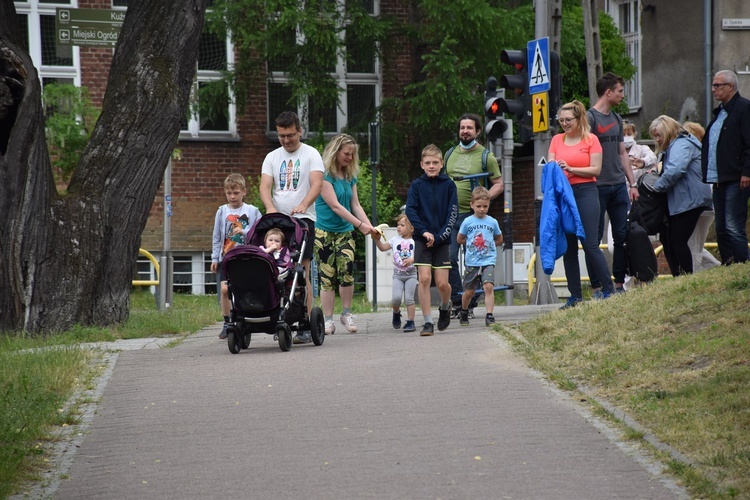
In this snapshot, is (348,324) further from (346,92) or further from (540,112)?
(346,92)

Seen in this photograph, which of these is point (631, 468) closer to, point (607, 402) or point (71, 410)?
point (607, 402)

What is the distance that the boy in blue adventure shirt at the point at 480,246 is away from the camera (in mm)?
12594

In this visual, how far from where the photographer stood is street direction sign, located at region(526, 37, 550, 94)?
15.5 m

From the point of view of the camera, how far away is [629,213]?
1341 centimetres

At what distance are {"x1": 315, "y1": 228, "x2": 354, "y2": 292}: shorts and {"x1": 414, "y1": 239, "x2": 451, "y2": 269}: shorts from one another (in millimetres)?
642

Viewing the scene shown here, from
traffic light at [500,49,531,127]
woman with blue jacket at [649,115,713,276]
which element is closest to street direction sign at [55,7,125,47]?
traffic light at [500,49,531,127]

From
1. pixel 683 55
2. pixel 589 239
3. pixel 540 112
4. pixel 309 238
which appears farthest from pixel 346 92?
pixel 309 238

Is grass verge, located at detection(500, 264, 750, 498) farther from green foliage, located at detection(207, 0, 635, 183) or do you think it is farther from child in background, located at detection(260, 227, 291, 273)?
green foliage, located at detection(207, 0, 635, 183)

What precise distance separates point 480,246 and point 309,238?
203cm

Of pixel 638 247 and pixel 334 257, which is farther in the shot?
pixel 638 247

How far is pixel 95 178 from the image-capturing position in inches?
506

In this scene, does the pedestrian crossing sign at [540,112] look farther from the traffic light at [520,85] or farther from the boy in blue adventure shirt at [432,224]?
the boy in blue adventure shirt at [432,224]

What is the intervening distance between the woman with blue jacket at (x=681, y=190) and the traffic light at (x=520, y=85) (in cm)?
273

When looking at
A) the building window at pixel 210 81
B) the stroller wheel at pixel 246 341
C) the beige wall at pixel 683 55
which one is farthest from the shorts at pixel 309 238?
the beige wall at pixel 683 55
